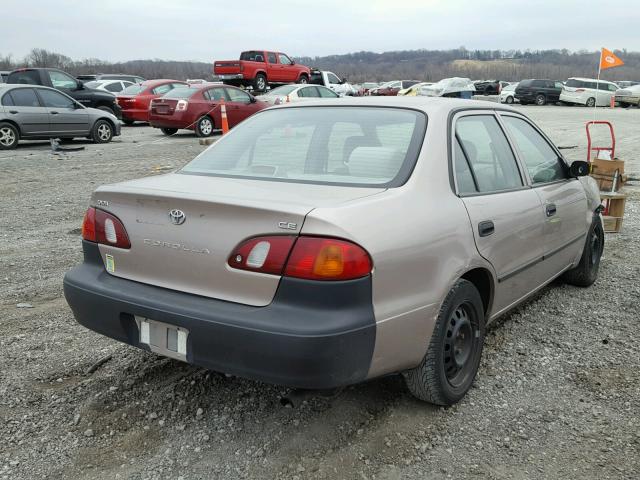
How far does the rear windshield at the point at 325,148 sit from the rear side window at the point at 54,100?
12.4 meters

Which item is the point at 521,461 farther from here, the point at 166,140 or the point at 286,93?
the point at 286,93

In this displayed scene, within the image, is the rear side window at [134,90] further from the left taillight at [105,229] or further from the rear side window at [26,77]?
the left taillight at [105,229]

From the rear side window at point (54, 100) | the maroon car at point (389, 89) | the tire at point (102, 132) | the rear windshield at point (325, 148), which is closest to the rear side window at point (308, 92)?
the tire at point (102, 132)

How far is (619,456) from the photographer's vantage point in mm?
2764

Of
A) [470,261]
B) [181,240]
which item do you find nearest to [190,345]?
[181,240]

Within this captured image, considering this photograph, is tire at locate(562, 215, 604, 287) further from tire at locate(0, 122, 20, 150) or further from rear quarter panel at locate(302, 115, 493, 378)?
tire at locate(0, 122, 20, 150)

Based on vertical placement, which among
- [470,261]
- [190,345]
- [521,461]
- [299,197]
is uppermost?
[299,197]

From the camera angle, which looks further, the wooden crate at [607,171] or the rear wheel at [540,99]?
the rear wheel at [540,99]

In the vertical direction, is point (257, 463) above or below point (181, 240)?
below

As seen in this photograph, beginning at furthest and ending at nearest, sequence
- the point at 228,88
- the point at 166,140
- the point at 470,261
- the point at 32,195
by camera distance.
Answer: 1. the point at 228,88
2. the point at 166,140
3. the point at 32,195
4. the point at 470,261

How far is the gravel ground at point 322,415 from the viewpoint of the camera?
2.69 meters

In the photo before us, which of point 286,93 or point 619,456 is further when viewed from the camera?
point 286,93

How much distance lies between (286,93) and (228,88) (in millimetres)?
2478

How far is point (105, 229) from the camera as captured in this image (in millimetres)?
3037
